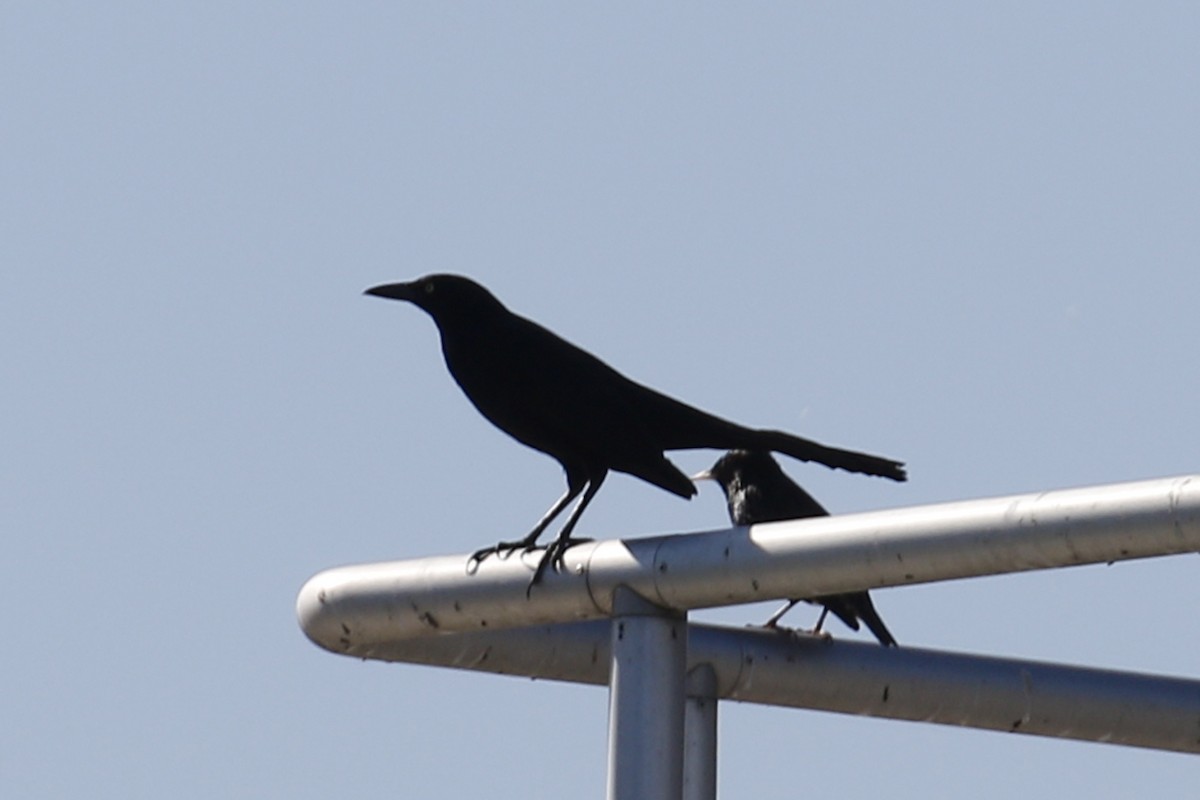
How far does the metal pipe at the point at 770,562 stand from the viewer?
3.74m

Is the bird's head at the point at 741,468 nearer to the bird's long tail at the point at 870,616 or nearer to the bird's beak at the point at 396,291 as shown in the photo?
the bird's long tail at the point at 870,616

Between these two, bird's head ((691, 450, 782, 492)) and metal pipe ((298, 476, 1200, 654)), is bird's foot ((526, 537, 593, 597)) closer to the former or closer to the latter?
metal pipe ((298, 476, 1200, 654))

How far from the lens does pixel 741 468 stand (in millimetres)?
11016

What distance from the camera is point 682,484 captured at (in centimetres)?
624

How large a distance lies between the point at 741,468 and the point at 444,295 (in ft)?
13.3

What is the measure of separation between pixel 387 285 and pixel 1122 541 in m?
3.93

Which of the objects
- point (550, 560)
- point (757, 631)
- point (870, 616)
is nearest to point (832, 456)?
point (757, 631)

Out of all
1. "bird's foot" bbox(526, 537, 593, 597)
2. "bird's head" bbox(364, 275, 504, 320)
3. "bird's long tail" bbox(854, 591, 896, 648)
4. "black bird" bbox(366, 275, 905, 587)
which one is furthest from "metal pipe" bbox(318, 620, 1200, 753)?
"bird's long tail" bbox(854, 591, 896, 648)

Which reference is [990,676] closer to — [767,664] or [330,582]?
[767,664]

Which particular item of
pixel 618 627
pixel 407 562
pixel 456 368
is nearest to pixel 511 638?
pixel 407 562

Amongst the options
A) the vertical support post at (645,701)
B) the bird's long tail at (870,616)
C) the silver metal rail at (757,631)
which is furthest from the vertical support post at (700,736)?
the bird's long tail at (870,616)

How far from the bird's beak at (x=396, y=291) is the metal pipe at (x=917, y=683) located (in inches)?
91.5

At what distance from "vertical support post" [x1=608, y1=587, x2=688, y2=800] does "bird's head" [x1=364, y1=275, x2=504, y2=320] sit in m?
2.77

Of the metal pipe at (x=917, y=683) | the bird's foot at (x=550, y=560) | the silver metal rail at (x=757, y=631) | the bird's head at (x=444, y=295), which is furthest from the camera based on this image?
the bird's head at (x=444, y=295)
